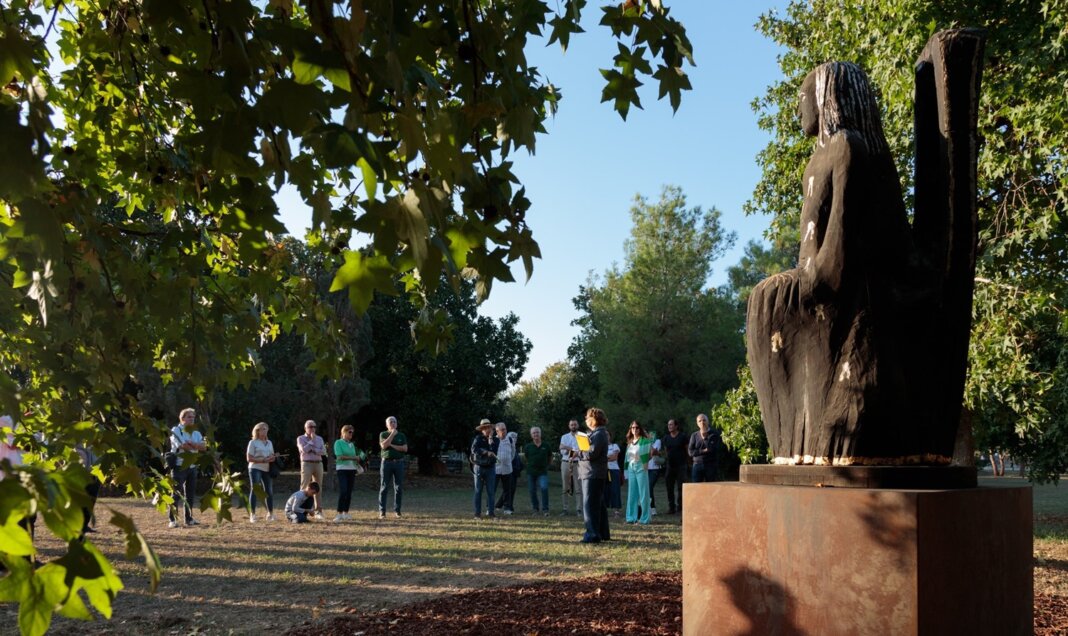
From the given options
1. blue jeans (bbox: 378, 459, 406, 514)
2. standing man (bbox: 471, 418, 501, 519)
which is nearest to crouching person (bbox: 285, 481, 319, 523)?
blue jeans (bbox: 378, 459, 406, 514)

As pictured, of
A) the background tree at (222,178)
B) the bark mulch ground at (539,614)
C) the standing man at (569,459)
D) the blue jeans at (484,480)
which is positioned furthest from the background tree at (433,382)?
the background tree at (222,178)

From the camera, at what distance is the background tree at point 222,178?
1862mm

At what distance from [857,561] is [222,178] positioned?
10.8 feet

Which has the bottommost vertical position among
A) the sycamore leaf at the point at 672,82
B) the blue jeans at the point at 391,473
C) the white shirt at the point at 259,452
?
the blue jeans at the point at 391,473

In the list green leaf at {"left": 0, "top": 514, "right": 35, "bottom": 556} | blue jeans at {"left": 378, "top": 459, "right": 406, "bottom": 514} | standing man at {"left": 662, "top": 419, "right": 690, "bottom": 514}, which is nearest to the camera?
green leaf at {"left": 0, "top": 514, "right": 35, "bottom": 556}

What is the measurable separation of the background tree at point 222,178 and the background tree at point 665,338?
28.9 m

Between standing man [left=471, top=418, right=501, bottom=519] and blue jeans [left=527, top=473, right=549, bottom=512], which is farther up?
standing man [left=471, top=418, right=501, bottom=519]

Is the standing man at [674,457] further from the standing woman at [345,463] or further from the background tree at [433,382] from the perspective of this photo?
the background tree at [433,382]

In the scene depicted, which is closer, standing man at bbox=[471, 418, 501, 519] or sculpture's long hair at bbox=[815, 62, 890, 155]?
sculpture's long hair at bbox=[815, 62, 890, 155]

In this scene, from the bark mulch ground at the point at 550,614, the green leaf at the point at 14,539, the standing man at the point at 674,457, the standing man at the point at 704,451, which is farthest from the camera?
the standing man at the point at 674,457

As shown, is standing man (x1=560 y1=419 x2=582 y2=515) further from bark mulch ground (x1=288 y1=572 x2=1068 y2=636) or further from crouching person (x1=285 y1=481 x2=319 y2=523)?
bark mulch ground (x1=288 y1=572 x2=1068 y2=636)

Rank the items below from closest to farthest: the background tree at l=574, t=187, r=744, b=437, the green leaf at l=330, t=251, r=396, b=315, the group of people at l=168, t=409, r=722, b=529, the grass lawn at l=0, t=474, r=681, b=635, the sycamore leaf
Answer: the green leaf at l=330, t=251, r=396, b=315 → the sycamore leaf → the grass lawn at l=0, t=474, r=681, b=635 → the group of people at l=168, t=409, r=722, b=529 → the background tree at l=574, t=187, r=744, b=437

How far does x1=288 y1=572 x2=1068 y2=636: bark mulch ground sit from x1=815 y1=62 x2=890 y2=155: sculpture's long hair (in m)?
3.95

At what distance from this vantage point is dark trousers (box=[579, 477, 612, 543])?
476 inches
